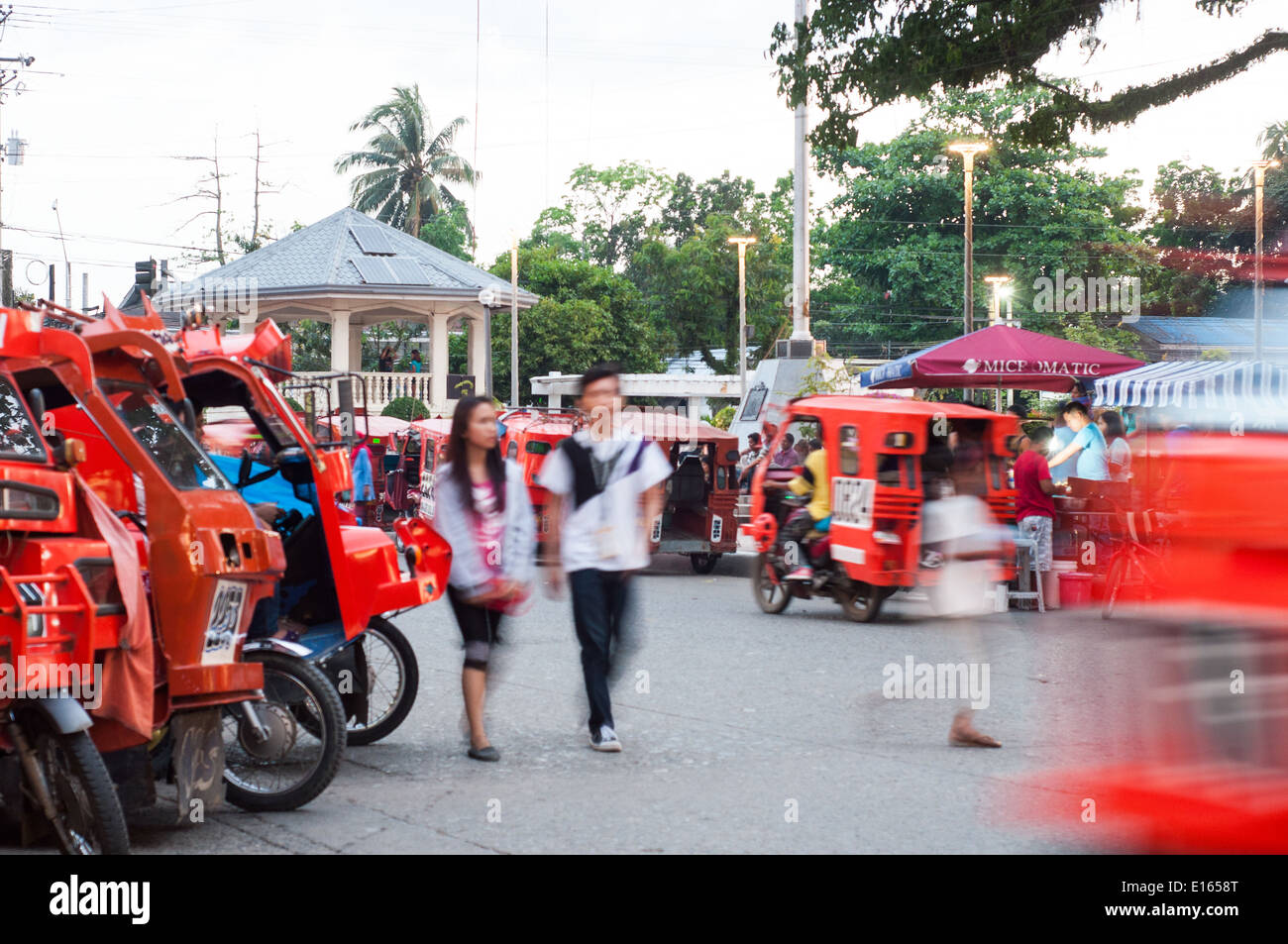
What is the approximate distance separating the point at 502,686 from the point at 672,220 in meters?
66.9

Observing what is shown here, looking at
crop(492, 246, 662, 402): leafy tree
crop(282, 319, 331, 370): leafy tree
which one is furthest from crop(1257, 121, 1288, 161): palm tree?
crop(492, 246, 662, 402): leafy tree

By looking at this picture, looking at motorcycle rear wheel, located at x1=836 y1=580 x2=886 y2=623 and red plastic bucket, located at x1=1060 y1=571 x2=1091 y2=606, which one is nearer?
motorcycle rear wheel, located at x1=836 y1=580 x2=886 y2=623

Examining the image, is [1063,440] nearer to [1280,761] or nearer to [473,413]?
[473,413]

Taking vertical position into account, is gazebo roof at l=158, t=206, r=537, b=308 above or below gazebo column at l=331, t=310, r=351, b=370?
above

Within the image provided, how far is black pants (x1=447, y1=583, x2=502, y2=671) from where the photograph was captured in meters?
7.37

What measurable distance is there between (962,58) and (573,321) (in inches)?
1657

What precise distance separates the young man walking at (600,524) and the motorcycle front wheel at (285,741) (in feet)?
5.22

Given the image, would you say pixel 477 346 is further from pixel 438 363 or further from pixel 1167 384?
pixel 1167 384

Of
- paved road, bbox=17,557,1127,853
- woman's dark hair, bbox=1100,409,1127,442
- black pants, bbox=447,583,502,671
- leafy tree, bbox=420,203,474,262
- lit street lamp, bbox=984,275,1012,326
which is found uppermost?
leafy tree, bbox=420,203,474,262

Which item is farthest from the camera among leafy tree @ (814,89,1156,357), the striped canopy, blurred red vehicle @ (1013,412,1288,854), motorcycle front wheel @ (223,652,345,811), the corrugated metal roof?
leafy tree @ (814,89,1156,357)

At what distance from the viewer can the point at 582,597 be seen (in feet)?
24.5

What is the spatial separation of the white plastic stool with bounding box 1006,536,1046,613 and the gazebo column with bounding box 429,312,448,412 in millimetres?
26024

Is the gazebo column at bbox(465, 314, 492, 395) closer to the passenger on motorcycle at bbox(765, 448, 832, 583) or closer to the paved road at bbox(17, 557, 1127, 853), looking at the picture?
the passenger on motorcycle at bbox(765, 448, 832, 583)
